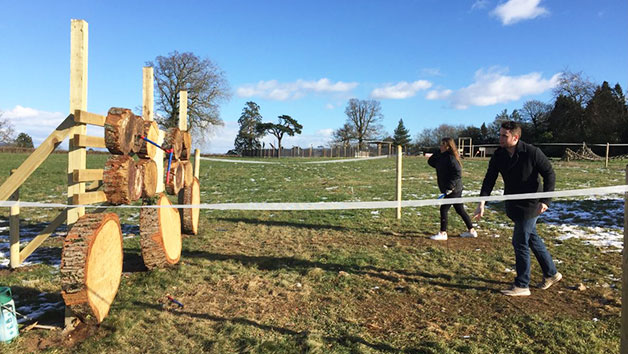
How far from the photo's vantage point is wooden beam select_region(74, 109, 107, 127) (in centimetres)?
329

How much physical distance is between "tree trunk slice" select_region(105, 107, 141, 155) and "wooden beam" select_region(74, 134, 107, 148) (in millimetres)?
125

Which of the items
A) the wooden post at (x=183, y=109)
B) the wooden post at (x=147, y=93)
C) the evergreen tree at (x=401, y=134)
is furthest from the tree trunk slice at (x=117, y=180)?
the evergreen tree at (x=401, y=134)

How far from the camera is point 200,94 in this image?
1391 inches

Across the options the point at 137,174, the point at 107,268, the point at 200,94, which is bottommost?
the point at 107,268

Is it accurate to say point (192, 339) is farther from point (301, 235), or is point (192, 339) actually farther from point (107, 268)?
point (301, 235)

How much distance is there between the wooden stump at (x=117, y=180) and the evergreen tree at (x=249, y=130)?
54674mm

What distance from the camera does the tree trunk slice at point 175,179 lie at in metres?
5.38

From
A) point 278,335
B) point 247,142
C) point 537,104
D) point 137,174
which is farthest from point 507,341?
point 537,104

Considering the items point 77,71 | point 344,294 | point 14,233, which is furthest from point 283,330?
point 14,233

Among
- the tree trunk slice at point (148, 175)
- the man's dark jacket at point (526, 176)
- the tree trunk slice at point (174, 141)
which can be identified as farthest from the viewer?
the tree trunk slice at point (174, 141)

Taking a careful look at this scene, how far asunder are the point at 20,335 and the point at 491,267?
5187 millimetres

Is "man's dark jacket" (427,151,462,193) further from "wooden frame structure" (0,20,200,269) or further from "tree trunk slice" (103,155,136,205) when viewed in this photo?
"wooden frame structure" (0,20,200,269)

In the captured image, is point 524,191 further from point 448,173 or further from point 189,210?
point 189,210

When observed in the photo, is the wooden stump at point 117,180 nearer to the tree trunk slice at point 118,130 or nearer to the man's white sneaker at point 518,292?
the tree trunk slice at point 118,130
